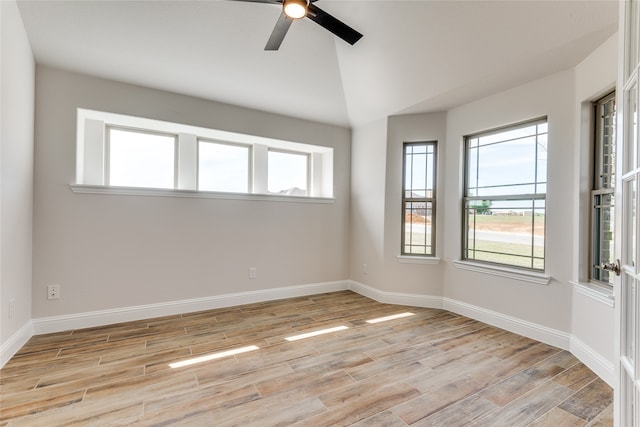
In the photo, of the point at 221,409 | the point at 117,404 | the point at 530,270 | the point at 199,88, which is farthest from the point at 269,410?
the point at 199,88

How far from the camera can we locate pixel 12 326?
226 cm

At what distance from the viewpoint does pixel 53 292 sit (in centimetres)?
269

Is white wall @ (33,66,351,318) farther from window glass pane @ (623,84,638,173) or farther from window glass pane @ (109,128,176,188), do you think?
window glass pane @ (623,84,638,173)

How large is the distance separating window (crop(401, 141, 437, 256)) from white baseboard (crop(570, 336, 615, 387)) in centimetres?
156

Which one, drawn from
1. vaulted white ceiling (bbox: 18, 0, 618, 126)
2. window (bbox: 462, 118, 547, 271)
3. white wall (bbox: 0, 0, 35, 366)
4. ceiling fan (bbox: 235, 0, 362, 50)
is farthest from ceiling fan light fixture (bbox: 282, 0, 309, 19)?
window (bbox: 462, 118, 547, 271)

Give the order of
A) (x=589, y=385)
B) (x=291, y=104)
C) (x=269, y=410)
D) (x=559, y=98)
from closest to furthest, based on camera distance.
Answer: (x=269, y=410), (x=589, y=385), (x=559, y=98), (x=291, y=104)

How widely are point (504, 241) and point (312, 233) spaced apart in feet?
7.66

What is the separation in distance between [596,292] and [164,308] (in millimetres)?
3957

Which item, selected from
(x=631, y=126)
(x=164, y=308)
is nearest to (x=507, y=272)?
(x=631, y=126)

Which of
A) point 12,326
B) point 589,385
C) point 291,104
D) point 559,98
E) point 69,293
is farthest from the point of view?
point 291,104

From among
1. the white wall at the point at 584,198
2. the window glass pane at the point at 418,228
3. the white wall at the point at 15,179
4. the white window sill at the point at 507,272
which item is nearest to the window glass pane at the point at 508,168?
the white wall at the point at 584,198

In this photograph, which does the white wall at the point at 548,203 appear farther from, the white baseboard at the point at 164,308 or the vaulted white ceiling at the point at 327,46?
the white baseboard at the point at 164,308

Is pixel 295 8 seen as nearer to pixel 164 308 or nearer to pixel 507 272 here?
pixel 507 272

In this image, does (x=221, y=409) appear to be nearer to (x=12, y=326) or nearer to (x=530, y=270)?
(x=12, y=326)
